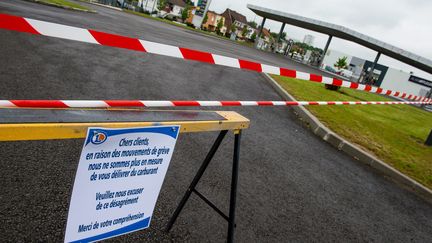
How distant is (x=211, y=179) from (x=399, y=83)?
234 ft

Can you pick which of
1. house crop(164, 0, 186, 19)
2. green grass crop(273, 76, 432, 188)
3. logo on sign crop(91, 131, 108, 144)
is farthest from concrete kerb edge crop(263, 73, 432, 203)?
house crop(164, 0, 186, 19)

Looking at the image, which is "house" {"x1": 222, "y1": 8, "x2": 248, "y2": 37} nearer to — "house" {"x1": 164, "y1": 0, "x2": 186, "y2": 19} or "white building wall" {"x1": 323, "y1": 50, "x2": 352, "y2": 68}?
"house" {"x1": 164, "y1": 0, "x2": 186, "y2": 19}

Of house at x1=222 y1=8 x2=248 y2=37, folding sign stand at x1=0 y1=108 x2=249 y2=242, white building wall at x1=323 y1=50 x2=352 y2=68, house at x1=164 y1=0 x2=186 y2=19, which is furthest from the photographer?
house at x1=164 y1=0 x2=186 y2=19

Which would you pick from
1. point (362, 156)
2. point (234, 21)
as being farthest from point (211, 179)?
point (234, 21)

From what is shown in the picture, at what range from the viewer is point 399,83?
62469 millimetres

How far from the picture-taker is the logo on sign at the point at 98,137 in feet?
5.08

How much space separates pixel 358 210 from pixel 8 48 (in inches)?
328

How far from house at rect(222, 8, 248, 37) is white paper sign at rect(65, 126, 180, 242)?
334 ft

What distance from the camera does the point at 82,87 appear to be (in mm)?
5898

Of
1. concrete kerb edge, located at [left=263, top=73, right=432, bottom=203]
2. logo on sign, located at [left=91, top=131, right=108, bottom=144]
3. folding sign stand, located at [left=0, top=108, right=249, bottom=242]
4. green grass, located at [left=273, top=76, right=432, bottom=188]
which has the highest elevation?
folding sign stand, located at [left=0, top=108, right=249, bottom=242]

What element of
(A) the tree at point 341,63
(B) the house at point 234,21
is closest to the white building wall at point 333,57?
(A) the tree at point 341,63

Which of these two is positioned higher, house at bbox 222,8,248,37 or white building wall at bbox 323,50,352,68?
house at bbox 222,8,248,37

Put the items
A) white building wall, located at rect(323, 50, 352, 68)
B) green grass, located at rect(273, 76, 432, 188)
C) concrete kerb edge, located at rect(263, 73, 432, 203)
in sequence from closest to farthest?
concrete kerb edge, located at rect(263, 73, 432, 203)
green grass, located at rect(273, 76, 432, 188)
white building wall, located at rect(323, 50, 352, 68)

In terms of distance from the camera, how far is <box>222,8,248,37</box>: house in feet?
331
